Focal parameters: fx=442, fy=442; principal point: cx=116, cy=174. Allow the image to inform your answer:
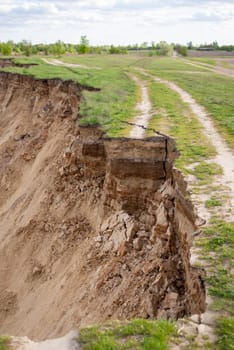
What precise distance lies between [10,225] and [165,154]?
8.96 metres

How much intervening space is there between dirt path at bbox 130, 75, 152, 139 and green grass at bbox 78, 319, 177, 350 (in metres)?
8.77

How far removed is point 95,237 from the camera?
14055 millimetres

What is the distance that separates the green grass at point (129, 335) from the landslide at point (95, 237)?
1170 mm

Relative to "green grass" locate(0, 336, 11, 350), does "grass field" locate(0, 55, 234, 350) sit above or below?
above

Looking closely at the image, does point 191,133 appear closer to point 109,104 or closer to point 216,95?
point 109,104

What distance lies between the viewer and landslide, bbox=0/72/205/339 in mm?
10688

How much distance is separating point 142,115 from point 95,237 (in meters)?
7.13

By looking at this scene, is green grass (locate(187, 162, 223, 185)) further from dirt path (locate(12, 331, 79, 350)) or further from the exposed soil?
the exposed soil

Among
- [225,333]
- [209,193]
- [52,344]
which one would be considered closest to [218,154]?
[209,193]

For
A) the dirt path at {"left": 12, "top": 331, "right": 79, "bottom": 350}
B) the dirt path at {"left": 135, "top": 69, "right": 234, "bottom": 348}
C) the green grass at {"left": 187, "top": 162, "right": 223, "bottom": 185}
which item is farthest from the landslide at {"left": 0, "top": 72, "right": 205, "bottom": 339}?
the dirt path at {"left": 12, "top": 331, "right": 79, "bottom": 350}

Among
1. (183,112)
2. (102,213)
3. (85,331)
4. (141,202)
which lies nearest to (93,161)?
(102,213)

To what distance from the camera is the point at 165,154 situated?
546 inches

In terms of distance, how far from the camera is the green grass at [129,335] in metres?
6.49

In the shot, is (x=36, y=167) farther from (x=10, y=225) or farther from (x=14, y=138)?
(x=14, y=138)
